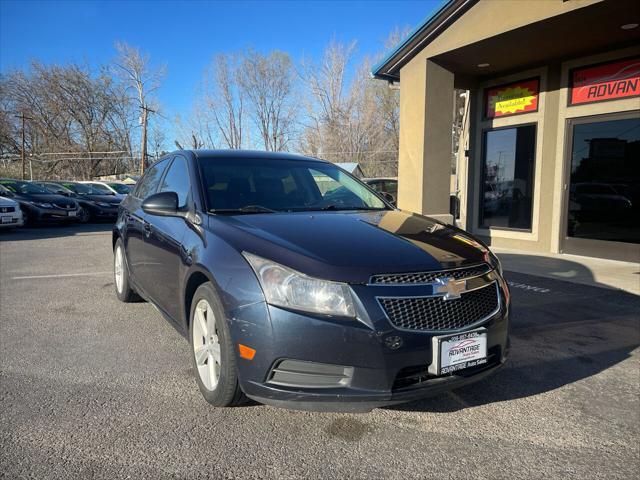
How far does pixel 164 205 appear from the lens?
324cm

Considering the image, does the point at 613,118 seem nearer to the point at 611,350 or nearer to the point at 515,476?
the point at 611,350

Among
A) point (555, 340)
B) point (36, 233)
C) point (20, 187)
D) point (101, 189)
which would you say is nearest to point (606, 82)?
point (555, 340)

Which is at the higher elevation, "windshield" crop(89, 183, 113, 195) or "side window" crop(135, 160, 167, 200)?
"side window" crop(135, 160, 167, 200)

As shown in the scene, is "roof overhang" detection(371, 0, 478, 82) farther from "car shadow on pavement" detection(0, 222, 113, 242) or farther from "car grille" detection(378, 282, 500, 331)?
"car shadow on pavement" detection(0, 222, 113, 242)

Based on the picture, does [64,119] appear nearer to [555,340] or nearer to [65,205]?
[65,205]

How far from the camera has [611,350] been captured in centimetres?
397

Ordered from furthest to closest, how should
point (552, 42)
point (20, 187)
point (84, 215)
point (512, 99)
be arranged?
point (84, 215) < point (20, 187) < point (512, 99) < point (552, 42)

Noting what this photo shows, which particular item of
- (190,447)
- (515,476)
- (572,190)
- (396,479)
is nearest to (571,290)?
(572,190)

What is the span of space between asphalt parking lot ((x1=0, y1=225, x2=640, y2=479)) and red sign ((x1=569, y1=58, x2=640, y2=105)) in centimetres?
507

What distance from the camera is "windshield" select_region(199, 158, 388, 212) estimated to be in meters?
3.33

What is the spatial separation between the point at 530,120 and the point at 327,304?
8335 millimetres

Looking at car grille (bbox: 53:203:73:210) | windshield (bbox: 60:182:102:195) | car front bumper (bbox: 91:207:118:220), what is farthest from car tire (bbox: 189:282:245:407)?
windshield (bbox: 60:182:102:195)

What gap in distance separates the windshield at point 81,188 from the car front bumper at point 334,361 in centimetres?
1788

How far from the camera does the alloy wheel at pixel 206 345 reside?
2.73 meters
